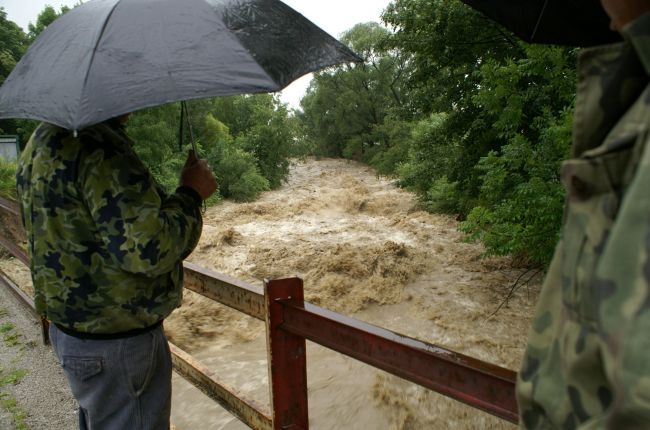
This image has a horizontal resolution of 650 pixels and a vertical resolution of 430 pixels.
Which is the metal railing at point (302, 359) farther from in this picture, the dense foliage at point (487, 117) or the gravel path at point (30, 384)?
the dense foliage at point (487, 117)

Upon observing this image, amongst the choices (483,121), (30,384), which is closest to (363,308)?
(483,121)

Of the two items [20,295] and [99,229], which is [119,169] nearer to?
[99,229]

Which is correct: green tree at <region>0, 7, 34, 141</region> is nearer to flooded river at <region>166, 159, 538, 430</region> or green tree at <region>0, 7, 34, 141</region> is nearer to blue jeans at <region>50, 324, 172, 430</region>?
flooded river at <region>166, 159, 538, 430</region>

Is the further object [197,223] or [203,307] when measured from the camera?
[203,307]

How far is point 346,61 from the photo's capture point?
1944 millimetres

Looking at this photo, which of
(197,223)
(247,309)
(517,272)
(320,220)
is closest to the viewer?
(197,223)

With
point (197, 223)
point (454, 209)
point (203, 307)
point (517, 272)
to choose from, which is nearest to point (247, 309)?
point (197, 223)

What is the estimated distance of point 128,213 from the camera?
152 cm

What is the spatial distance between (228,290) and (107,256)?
76cm

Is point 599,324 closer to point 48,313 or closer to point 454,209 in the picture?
point 48,313

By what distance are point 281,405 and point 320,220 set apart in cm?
1160

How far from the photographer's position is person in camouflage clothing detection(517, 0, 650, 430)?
1.82 ft

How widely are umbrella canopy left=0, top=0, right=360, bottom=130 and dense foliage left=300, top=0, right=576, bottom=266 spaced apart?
11.8 ft

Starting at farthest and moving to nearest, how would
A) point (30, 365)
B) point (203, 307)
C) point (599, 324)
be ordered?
1. point (203, 307)
2. point (30, 365)
3. point (599, 324)
